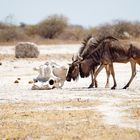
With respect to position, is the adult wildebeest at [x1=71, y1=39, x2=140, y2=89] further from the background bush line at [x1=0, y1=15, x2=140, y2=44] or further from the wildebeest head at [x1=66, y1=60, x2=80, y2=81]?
the background bush line at [x1=0, y1=15, x2=140, y2=44]

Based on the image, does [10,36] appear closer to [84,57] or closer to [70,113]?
[84,57]

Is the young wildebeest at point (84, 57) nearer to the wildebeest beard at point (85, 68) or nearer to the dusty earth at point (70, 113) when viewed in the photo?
the wildebeest beard at point (85, 68)

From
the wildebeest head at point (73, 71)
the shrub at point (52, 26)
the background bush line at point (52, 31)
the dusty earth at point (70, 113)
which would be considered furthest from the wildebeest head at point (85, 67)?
the shrub at point (52, 26)

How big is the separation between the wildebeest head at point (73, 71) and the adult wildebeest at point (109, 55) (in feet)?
0.40

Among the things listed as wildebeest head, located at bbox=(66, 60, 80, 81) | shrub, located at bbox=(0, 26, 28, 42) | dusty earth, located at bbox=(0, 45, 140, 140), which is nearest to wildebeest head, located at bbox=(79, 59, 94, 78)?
wildebeest head, located at bbox=(66, 60, 80, 81)

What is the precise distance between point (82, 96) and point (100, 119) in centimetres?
444

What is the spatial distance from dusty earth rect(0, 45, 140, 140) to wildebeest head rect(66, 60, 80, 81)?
1.27 feet

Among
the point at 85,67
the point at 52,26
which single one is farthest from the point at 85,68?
the point at 52,26

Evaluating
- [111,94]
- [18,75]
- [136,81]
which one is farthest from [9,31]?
[111,94]

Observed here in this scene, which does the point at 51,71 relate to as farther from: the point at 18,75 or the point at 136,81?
the point at 18,75

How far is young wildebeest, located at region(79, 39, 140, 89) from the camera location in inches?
819

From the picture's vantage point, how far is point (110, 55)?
824 inches

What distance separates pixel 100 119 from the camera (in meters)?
13.4

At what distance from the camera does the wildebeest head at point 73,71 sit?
20891 mm
